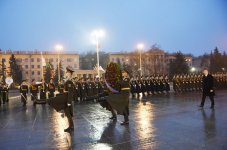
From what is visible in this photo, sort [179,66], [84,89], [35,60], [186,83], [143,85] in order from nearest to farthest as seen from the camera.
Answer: [84,89]
[143,85]
[186,83]
[179,66]
[35,60]

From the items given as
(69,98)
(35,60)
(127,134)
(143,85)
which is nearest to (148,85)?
(143,85)

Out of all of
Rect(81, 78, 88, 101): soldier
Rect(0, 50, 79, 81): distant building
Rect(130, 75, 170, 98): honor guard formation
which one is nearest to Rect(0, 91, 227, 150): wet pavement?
Rect(81, 78, 88, 101): soldier

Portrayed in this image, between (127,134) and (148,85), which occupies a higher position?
(148,85)

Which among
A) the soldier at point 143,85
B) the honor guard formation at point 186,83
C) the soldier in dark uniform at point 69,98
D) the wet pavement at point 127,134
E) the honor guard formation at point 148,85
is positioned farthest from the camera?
the honor guard formation at point 186,83

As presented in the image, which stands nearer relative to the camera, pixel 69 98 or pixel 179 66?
pixel 69 98

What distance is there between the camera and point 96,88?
2167 centimetres

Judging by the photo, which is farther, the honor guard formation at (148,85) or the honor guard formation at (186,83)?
the honor guard formation at (186,83)

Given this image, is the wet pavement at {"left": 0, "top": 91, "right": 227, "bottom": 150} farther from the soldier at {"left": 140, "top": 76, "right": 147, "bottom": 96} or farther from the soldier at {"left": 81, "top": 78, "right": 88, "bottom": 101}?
the soldier at {"left": 140, "top": 76, "right": 147, "bottom": 96}

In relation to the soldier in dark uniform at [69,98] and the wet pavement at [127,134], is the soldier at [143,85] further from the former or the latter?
the soldier in dark uniform at [69,98]

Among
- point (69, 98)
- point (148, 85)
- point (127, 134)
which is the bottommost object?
point (127, 134)

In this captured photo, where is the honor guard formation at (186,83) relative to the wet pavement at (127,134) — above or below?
above

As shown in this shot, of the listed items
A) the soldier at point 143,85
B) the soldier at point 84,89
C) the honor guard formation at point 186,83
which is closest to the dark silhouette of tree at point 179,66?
the honor guard formation at point 186,83

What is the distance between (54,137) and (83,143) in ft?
4.27

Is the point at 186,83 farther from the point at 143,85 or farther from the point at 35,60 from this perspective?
the point at 35,60
